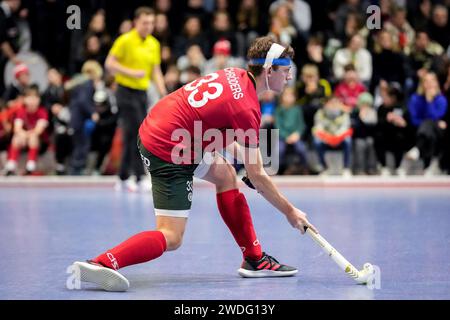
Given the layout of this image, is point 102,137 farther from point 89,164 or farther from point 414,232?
point 414,232

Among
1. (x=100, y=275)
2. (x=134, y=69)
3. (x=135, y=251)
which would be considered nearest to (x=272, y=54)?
(x=135, y=251)

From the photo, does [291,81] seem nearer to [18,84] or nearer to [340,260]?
[18,84]

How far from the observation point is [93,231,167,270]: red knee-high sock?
4.61 m

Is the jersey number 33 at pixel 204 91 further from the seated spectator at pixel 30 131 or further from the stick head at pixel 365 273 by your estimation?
the seated spectator at pixel 30 131

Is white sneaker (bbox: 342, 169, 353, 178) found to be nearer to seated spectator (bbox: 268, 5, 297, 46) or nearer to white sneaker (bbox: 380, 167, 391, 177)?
white sneaker (bbox: 380, 167, 391, 177)

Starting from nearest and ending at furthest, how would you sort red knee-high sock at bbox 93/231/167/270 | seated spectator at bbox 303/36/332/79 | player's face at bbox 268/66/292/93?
red knee-high sock at bbox 93/231/167/270 < player's face at bbox 268/66/292/93 < seated spectator at bbox 303/36/332/79

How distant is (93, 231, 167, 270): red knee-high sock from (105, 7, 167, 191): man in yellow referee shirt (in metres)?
4.55

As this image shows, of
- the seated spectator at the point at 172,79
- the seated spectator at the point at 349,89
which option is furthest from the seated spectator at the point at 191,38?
the seated spectator at the point at 349,89

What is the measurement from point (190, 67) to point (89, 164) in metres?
1.70

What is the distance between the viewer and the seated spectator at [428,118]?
35.6 ft

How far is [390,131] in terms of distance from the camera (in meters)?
11.0

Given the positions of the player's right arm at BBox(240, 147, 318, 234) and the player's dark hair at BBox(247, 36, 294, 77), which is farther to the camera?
the player's dark hair at BBox(247, 36, 294, 77)

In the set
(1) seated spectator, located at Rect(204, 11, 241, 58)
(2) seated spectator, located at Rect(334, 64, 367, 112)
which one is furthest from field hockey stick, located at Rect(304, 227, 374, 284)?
(1) seated spectator, located at Rect(204, 11, 241, 58)

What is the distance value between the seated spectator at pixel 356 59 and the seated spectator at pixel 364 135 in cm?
69
